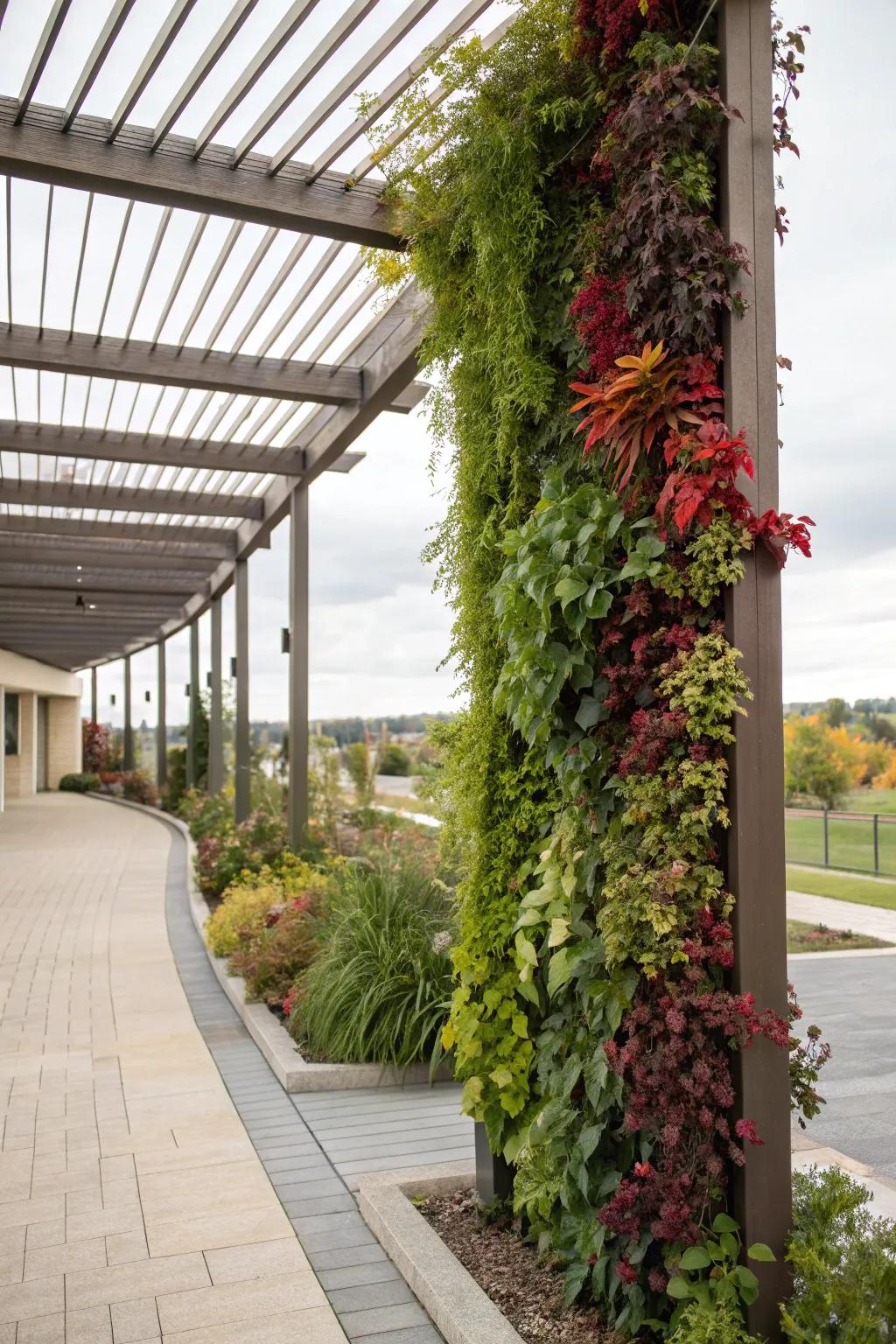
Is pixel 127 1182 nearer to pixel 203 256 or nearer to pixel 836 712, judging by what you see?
pixel 203 256

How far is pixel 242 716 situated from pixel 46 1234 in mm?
9004

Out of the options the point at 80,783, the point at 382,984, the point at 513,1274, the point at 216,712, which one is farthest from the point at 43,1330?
the point at 80,783

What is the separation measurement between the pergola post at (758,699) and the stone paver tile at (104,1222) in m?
2.07

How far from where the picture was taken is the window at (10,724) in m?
27.9

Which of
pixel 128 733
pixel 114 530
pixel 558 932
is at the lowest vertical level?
pixel 558 932

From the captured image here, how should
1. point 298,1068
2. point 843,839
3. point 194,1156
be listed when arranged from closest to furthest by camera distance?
point 194,1156
point 298,1068
point 843,839

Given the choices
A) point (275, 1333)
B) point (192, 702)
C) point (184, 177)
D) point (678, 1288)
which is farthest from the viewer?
point (192, 702)

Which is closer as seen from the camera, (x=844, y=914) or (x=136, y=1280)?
(x=136, y=1280)

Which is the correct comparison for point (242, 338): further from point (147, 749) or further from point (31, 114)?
point (147, 749)

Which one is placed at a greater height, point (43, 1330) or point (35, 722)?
point (35, 722)

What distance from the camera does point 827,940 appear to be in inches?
371

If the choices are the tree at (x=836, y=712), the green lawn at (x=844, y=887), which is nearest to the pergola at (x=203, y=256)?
the tree at (x=836, y=712)

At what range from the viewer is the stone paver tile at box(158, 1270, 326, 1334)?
288 cm

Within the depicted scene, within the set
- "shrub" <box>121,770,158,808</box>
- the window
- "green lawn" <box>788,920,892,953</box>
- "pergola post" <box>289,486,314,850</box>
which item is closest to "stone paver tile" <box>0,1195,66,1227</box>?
"pergola post" <box>289,486,314,850</box>
